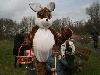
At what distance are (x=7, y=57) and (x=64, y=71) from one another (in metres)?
10.0

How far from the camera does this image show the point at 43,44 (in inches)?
387

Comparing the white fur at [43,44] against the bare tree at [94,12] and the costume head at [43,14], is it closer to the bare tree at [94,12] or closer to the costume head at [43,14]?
the costume head at [43,14]

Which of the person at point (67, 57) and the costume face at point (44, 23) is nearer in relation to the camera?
the costume face at point (44, 23)

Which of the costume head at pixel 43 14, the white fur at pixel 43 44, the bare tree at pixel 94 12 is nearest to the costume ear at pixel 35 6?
the costume head at pixel 43 14

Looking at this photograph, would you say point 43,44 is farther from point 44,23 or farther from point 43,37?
point 44,23

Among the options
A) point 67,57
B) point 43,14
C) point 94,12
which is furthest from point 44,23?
point 94,12

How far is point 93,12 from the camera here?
64.0 meters

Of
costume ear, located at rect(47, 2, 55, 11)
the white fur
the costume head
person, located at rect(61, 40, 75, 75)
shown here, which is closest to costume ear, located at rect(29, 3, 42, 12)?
the costume head

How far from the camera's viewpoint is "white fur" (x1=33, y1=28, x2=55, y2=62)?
9852 mm

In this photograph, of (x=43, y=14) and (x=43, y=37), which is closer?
(x=43, y=37)

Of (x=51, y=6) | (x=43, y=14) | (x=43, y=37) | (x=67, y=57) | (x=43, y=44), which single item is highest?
(x=51, y=6)

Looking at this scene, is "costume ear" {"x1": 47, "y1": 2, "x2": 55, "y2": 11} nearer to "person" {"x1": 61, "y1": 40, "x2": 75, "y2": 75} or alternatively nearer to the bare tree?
"person" {"x1": 61, "y1": 40, "x2": 75, "y2": 75}

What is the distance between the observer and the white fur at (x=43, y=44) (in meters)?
9.85

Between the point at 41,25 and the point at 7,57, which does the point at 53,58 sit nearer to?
the point at 41,25
